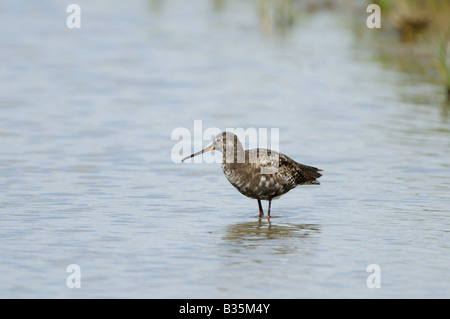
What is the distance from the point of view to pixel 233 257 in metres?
8.51

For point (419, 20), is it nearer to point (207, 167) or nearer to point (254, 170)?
point (207, 167)

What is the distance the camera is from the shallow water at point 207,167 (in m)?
8.03

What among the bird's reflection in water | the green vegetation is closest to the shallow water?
the bird's reflection in water

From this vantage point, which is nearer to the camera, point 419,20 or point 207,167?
point 207,167

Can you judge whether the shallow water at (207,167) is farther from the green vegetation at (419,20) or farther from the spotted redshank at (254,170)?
the green vegetation at (419,20)

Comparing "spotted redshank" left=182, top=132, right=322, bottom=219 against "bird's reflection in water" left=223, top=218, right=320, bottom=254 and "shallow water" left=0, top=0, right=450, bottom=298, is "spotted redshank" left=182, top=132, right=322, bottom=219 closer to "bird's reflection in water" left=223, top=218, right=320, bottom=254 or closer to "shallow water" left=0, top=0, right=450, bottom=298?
"bird's reflection in water" left=223, top=218, right=320, bottom=254

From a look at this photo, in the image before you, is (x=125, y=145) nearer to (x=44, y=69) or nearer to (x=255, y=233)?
(x=255, y=233)

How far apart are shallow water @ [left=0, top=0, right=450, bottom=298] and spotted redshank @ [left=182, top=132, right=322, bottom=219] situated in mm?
392

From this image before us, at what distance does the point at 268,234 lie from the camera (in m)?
9.40

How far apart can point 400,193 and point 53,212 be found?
4.31 metres

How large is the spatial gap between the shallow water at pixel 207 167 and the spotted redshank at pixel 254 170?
0.39m

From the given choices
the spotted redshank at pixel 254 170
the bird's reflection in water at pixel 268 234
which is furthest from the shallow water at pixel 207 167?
the spotted redshank at pixel 254 170

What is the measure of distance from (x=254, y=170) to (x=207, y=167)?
2.90 meters

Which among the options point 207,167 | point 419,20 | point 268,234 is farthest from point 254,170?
point 419,20
